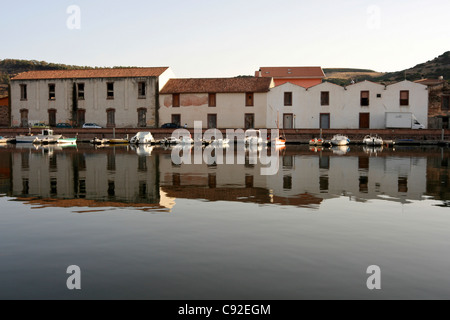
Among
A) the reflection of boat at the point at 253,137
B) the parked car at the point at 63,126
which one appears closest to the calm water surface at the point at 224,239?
the reflection of boat at the point at 253,137

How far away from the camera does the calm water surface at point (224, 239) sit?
7.15 meters

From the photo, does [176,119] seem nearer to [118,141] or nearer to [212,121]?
[212,121]

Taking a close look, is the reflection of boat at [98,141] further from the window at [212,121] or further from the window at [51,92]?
the window at [212,121]

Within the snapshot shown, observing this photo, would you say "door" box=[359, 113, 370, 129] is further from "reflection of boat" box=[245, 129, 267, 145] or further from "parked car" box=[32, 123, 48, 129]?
"parked car" box=[32, 123, 48, 129]

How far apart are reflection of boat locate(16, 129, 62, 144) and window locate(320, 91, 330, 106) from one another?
33981 mm

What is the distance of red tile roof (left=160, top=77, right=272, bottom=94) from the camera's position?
63.7m

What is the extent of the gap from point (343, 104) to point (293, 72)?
26.8 meters

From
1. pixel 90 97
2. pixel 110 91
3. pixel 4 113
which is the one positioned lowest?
pixel 4 113

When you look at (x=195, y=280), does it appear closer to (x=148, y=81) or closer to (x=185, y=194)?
(x=185, y=194)

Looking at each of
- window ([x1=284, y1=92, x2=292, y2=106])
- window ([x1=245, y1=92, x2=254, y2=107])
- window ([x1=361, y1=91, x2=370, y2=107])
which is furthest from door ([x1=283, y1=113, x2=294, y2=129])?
window ([x1=361, y1=91, x2=370, y2=107])

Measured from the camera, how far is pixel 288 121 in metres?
62.3

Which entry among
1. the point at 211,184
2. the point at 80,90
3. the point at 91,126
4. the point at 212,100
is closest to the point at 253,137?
the point at 212,100
